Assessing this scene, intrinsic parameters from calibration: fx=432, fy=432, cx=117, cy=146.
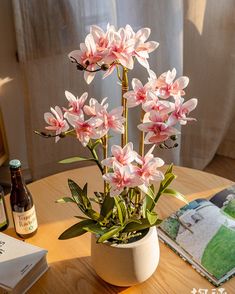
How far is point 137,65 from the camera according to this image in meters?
1.77

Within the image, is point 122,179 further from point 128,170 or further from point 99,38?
point 99,38

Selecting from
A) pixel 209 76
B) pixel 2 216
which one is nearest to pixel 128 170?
pixel 2 216

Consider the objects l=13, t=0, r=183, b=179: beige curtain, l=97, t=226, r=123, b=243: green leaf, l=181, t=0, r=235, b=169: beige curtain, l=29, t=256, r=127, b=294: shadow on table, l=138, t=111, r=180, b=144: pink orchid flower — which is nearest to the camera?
l=138, t=111, r=180, b=144: pink orchid flower

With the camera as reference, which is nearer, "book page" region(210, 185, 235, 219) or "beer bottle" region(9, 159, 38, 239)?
"beer bottle" region(9, 159, 38, 239)

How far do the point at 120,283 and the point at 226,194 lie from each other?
1.42 feet

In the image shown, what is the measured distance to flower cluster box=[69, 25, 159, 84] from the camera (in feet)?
2.39

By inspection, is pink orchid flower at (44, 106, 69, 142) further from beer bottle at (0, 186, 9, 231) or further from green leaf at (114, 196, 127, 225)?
beer bottle at (0, 186, 9, 231)

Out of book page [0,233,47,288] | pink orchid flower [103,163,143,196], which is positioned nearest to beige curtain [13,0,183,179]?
book page [0,233,47,288]

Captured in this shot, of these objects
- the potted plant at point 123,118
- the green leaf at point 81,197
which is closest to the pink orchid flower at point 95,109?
the potted plant at point 123,118

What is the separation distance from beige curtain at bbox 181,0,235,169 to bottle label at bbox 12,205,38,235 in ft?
3.72

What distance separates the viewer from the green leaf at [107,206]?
0.87 meters

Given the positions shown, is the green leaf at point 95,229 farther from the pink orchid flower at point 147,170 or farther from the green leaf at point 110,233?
the pink orchid flower at point 147,170

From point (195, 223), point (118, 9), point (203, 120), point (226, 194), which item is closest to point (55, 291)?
point (195, 223)

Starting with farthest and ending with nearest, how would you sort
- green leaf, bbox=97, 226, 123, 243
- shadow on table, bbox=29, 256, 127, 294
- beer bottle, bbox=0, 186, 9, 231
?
beer bottle, bbox=0, 186, 9, 231 < shadow on table, bbox=29, 256, 127, 294 < green leaf, bbox=97, 226, 123, 243
